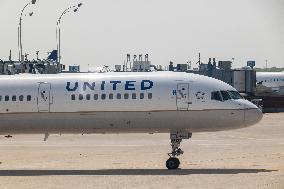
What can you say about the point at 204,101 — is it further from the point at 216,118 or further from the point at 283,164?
the point at 283,164

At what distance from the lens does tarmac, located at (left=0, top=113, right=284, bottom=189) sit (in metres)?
31.0

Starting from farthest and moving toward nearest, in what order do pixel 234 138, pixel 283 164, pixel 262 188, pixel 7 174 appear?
pixel 234 138
pixel 283 164
pixel 7 174
pixel 262 188

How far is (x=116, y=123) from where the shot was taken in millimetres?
37469

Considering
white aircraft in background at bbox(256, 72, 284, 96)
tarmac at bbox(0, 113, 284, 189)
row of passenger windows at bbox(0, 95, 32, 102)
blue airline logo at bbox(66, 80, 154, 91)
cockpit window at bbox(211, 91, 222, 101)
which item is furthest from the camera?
white aircraft in background at bbox(256, 72, 284, 96)

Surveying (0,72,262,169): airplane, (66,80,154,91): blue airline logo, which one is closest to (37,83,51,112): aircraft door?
(0,72,262,169): airplane

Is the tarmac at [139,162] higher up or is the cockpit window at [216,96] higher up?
the cockpit window at [216,96]

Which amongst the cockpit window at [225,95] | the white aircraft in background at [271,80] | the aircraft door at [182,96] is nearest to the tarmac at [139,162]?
the aircraft door at [182,96]

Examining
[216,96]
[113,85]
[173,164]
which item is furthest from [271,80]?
[173,164]

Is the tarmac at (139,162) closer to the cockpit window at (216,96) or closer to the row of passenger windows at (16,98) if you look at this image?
the cockpit window at (216,96)

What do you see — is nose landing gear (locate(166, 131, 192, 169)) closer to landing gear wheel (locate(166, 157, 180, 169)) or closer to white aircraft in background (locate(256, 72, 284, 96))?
landing gear wheel (locate(166, 157, 180, 169))

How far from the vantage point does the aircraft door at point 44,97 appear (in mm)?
38156

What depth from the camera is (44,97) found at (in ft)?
126

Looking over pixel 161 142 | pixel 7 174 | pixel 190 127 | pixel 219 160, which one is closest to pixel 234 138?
pixel 161 142

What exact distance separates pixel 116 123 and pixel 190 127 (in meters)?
3.52
